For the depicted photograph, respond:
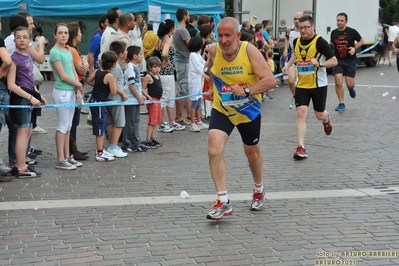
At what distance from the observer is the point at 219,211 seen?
20.2ft

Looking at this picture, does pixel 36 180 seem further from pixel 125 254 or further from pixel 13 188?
pixel 125 254

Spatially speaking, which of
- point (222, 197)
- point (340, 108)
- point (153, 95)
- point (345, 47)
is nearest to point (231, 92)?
point (222, 197)

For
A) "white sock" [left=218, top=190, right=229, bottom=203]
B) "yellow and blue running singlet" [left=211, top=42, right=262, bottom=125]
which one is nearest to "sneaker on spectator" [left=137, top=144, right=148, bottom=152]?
"yellow and blue running singlet" [left=211, top=42, right=262, bottom=125]

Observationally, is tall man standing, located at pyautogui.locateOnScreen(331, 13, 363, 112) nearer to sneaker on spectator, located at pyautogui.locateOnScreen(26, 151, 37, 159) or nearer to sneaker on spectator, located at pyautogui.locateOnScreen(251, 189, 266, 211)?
sneaker on spectator, located at pyautogui.locateOnScreen(26, 151, 37, 159)

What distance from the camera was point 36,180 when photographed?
7.91 m

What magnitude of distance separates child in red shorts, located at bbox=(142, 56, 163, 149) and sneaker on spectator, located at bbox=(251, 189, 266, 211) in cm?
368

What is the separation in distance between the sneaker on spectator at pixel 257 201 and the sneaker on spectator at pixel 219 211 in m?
0.32

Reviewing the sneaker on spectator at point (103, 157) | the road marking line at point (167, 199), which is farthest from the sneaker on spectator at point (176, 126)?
the road marking line at point (167, 199)

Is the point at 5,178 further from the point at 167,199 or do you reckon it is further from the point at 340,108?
the point at 340,108

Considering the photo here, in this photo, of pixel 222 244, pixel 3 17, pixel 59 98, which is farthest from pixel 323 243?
pixel 3 17

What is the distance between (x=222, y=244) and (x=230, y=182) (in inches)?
92.7

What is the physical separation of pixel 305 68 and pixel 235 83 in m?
3.50

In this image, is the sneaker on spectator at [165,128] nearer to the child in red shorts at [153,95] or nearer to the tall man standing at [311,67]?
the child in red shorts at [153,95]

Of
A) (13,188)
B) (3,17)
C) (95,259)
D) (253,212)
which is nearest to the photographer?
(95,259)
